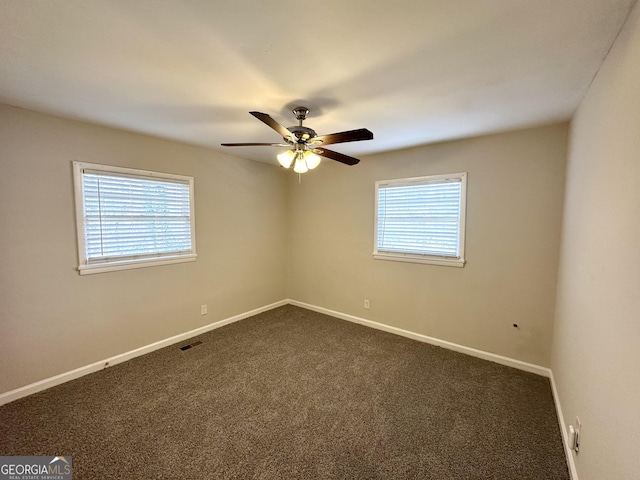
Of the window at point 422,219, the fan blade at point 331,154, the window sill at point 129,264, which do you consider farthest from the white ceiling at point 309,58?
the window sill at point 129,264

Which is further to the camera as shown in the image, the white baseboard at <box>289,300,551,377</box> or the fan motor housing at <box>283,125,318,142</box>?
the white baseboard at <box>289,300,551,377</box>

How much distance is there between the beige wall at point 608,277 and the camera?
103cm

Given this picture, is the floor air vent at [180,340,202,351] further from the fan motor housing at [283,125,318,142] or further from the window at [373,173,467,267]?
the fan motor housing at [283,125,318,142]

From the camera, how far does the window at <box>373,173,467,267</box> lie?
3086 mm

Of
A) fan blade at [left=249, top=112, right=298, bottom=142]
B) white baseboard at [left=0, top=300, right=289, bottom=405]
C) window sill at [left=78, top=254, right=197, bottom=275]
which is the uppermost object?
fan blade at [left=249, top=112, right=298, bottom=142]

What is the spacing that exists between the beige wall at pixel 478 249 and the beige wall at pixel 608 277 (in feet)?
2.16

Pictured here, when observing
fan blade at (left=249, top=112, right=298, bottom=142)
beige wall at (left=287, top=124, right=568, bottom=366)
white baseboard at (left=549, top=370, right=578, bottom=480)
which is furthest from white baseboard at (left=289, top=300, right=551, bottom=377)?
fan blade at (left=249, top=112, right=298, bottom=142)

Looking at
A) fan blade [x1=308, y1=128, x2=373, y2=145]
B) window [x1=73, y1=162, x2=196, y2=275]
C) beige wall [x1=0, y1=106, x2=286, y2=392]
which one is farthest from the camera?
window [x1=73, y1=162, x2=196, y2=275]

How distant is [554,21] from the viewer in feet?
4.04

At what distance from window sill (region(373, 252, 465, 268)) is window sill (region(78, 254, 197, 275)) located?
8.11ft

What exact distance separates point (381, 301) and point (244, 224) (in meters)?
2.27

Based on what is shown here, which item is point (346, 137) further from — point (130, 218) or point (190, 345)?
point (190, 345)

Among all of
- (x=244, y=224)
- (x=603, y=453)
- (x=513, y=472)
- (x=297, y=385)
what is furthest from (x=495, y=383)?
(x=244, y=224)

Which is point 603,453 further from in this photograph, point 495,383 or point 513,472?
point 495,383
